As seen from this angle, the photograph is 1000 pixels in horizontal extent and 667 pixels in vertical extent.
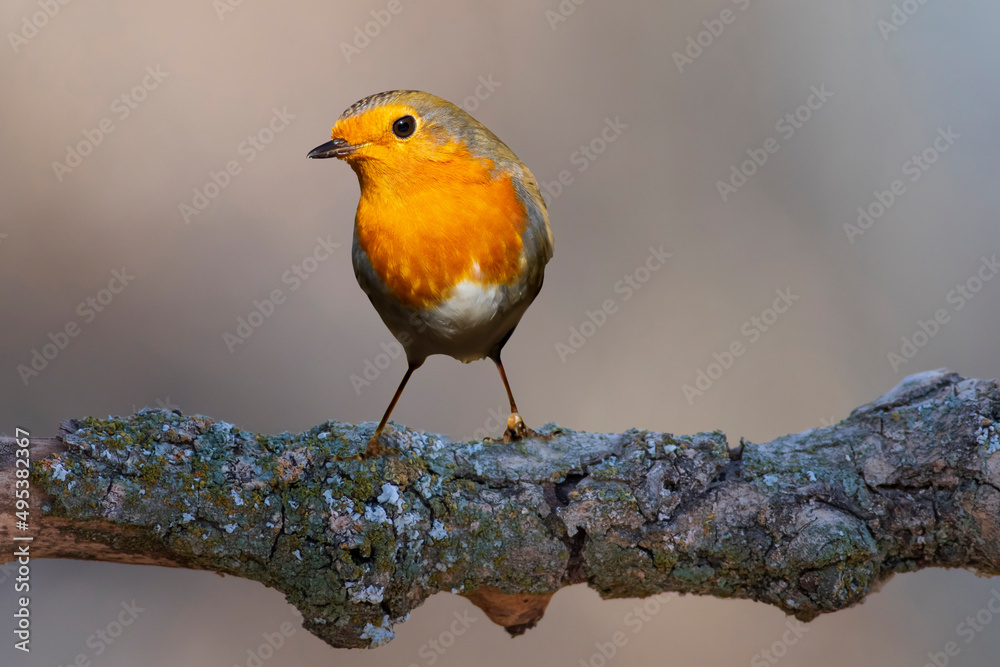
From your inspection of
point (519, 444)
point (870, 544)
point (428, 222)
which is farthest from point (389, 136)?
point (870, 544)

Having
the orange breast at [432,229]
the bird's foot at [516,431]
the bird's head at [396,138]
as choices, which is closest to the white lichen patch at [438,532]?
the bird's foot at [516,431]

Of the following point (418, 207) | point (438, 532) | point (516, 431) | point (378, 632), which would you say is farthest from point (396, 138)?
point (378, 632)

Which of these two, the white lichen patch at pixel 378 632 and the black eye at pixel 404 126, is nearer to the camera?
the white lichen patch at pixel 378 632

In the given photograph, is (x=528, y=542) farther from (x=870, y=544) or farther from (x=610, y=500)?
(x=870, y=544)

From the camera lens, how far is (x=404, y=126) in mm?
1666

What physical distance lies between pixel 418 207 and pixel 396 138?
15 cm

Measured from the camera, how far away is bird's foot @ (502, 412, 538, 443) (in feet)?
5.96

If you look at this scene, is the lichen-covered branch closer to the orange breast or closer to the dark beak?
the orange breast

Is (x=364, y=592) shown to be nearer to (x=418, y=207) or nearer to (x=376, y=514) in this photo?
(x=376, y=514)

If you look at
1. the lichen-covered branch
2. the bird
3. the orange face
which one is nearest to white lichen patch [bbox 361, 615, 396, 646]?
the lichen-covered branch

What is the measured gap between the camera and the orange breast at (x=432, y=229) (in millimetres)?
1652

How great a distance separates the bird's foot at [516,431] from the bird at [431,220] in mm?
210

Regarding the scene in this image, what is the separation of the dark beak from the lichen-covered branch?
539 millimetres

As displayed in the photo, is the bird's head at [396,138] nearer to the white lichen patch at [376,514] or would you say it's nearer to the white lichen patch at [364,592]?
the white lichen patch at [376,514]
